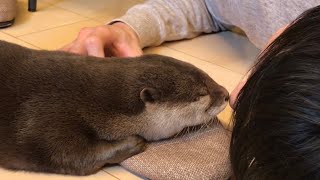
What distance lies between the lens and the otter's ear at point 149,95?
0.91 metres

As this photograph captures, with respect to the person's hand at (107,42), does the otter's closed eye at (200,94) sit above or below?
above

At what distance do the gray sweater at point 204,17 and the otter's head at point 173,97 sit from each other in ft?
1.19

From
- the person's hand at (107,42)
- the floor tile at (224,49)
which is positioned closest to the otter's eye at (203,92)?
the person's hand at (107,42)

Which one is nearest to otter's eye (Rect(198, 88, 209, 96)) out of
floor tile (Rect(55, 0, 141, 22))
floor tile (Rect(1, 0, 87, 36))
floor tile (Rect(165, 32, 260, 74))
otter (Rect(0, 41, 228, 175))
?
otter (Rect(0, 41, 228, 175))

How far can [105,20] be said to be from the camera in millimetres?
1799

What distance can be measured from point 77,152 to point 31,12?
1016mm

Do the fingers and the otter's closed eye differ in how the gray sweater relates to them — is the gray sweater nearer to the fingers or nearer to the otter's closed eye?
the fingers

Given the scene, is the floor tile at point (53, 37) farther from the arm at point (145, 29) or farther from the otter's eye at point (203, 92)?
the otter's eye at point (203, 92)

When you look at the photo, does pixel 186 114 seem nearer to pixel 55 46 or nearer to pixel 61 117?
pixel 61 117

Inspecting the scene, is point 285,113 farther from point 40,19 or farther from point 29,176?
point 40,19

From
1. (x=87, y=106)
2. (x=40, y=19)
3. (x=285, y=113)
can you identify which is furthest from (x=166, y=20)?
(x=285, y=113)

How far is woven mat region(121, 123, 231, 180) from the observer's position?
0.90 metres

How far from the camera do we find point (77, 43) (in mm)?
1207

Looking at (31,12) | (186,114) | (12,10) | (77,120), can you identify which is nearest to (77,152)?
(77,120)
